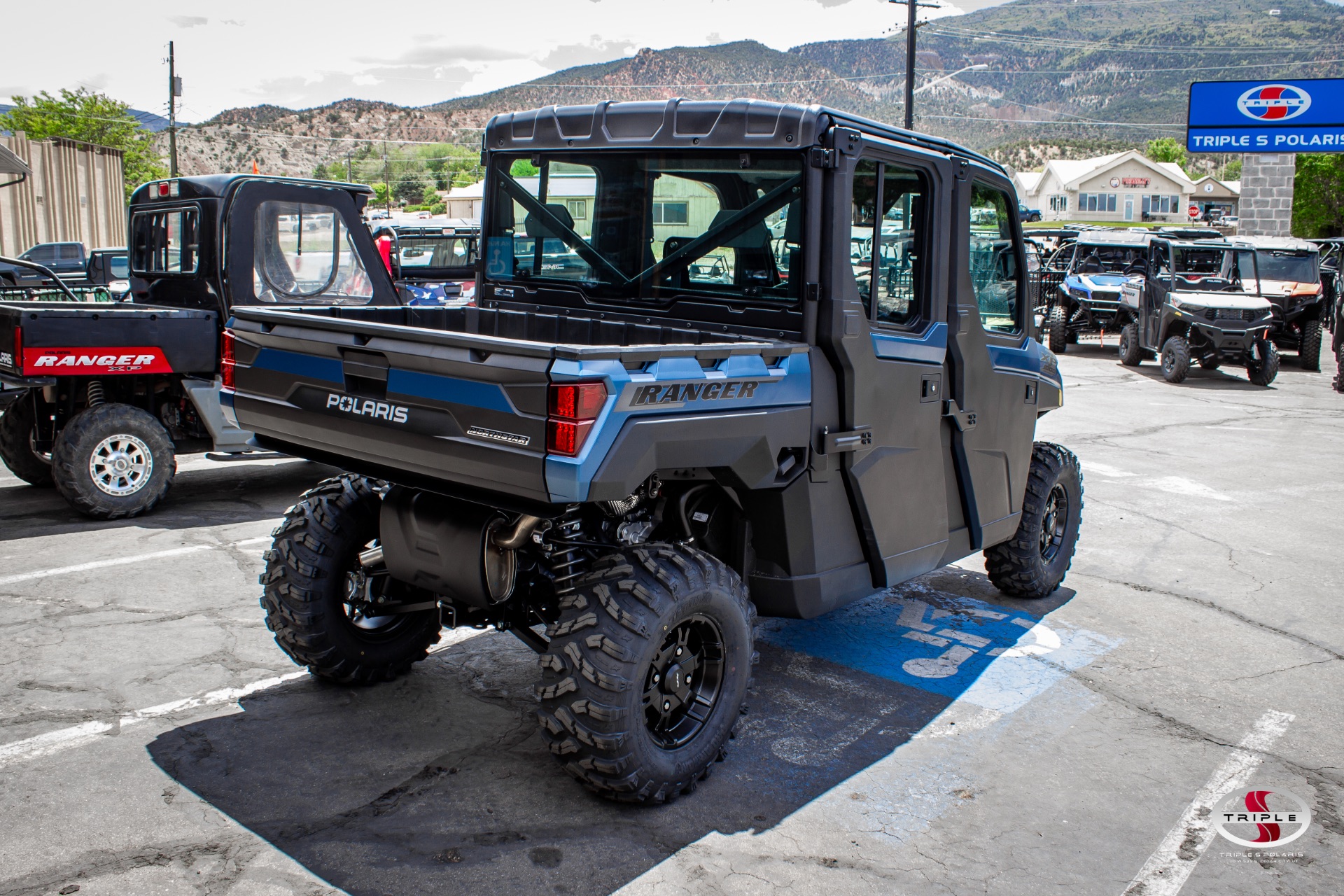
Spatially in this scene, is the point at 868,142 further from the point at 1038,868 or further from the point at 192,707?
the point at 192,707

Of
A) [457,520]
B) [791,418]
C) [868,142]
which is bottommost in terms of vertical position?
[457,520]

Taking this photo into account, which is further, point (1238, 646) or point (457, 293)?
point (457, 293)

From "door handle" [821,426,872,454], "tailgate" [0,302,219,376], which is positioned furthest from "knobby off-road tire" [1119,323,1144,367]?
"door handle" [821,426,872,454]

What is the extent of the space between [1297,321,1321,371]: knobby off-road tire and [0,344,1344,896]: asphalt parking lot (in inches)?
538

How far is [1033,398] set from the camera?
572 cm

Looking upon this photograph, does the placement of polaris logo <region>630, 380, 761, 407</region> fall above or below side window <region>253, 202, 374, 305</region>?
below

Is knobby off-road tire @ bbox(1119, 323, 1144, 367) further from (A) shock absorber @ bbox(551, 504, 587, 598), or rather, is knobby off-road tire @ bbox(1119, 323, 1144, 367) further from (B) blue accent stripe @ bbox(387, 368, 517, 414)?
(B) blue accent stripe @ bbox(387, 368, 517, 414)

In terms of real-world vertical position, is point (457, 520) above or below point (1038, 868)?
above

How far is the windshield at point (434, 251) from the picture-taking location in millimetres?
16000

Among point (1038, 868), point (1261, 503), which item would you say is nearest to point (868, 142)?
point (1038, 868)

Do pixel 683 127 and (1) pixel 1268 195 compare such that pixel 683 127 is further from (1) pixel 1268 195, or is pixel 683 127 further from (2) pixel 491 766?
(1) pixel 1268 195

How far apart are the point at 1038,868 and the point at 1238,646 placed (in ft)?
9.10

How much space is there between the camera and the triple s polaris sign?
2981cm

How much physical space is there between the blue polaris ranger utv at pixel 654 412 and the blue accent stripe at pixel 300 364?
21 mm
